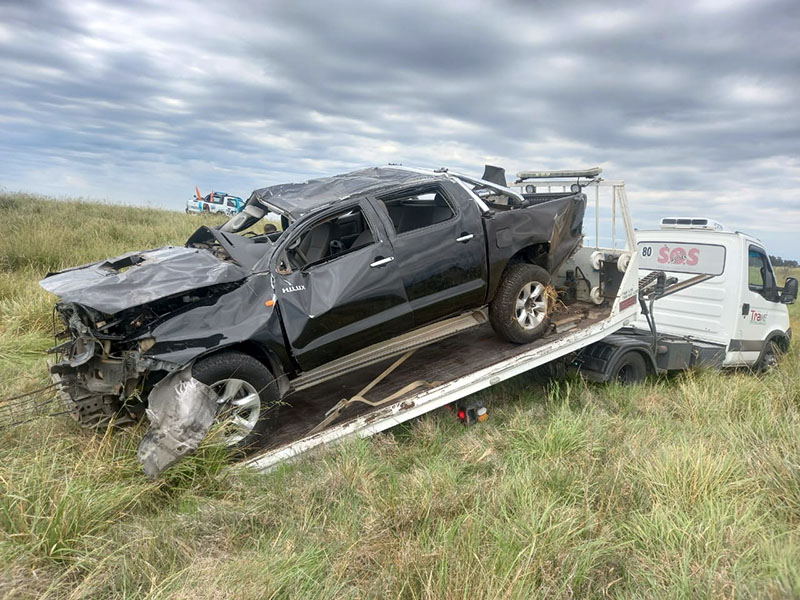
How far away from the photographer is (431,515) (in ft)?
9.93

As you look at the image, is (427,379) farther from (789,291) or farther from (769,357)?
(789,291)

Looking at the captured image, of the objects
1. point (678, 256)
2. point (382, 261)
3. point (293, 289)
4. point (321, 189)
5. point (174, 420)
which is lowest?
point (174, 420)

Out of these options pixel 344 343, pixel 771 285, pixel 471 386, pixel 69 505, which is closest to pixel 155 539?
pixel 69 505

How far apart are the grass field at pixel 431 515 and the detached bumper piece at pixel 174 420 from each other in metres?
0.14

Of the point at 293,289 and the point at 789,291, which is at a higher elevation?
the point at 293,289

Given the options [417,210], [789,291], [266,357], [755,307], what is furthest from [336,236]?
[789,291]

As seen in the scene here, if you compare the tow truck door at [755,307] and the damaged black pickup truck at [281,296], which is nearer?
the damaged black pickup truck at [281,296]

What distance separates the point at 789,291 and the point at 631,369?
378 cm

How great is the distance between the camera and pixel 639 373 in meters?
6.30

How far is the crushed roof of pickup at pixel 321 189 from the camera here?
453cm

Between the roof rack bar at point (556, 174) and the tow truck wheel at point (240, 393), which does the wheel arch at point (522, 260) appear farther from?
the tow truck wheel at point (240, 393)

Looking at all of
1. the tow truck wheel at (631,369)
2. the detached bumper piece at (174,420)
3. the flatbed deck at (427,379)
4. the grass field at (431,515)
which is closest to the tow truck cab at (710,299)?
the tow truck wheel at (631,369)

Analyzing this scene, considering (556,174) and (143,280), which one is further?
(556,174)

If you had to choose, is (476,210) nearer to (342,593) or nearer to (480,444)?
(480,444)
